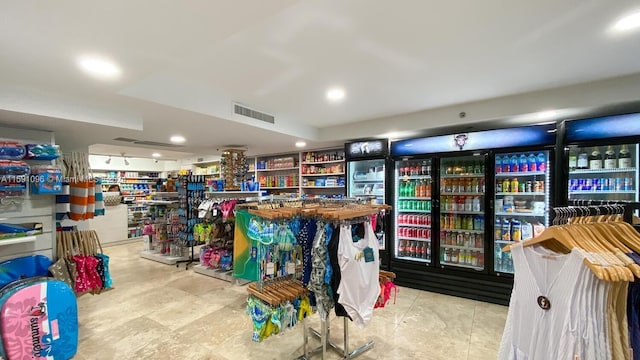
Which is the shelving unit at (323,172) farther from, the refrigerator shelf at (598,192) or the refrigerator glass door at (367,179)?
the refrigerator shelf at (598,192)

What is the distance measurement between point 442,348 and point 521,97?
10.1 ft

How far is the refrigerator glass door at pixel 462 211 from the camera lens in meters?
3.91

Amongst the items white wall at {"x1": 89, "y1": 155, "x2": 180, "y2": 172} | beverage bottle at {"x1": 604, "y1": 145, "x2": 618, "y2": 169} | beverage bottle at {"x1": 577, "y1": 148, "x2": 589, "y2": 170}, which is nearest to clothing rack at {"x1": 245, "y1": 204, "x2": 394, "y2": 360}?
beverage bottle at {"x1": 577, "y1": 148, "x2": 589, "y2": 170}

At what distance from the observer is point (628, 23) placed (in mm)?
1888

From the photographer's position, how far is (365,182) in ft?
17.1

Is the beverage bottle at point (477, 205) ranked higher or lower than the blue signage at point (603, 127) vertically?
lower

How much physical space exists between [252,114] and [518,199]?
4.07 metres

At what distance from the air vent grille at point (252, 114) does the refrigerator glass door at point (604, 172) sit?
3906 mm

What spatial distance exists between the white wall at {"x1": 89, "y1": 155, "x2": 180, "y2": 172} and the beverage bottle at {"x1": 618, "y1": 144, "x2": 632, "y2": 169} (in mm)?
11151

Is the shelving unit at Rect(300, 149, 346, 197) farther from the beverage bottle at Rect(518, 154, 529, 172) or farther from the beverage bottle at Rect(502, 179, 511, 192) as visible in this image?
the beverage bottle at Rect(518, 154, 529, 172)

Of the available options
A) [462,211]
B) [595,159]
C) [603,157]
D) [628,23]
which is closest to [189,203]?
[462,211]

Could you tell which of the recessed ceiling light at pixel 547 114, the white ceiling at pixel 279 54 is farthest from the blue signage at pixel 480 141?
the white ceiling at pixel 279 54

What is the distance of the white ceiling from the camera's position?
5.19 feet

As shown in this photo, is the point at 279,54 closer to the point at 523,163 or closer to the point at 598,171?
the point at 523,163
